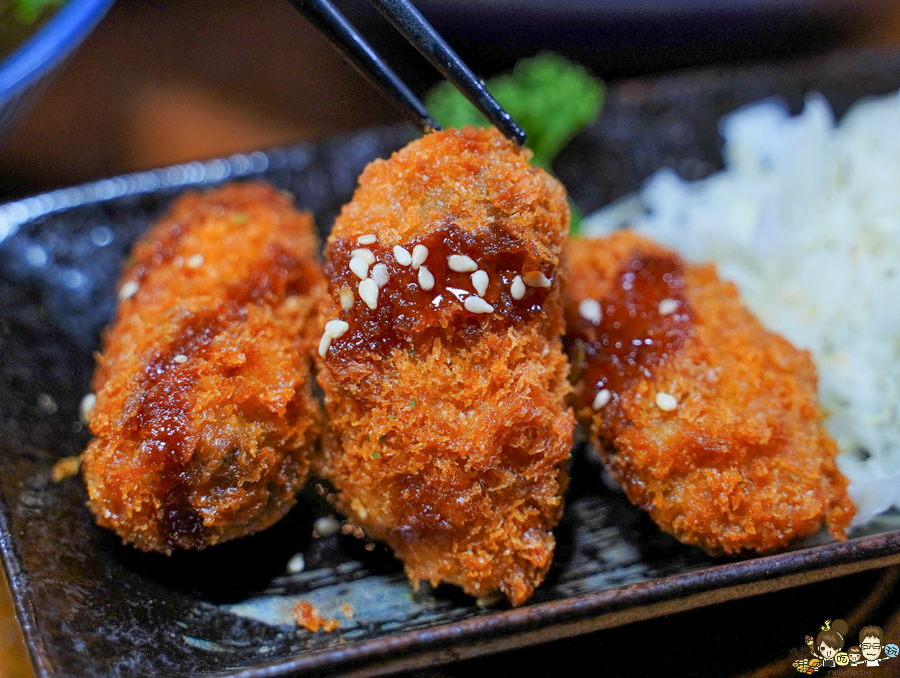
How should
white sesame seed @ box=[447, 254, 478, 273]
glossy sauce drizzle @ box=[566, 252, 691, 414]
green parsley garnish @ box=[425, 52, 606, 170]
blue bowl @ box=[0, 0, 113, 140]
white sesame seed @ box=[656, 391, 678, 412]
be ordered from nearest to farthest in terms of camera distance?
white sesame seed @ box=[447, 254, 478, 273], white sesame seed @ box=[656, 391, 678, 412], glossy sauce drizzle @ box=[566, 252, 691, 414], blue bowl @ box=[0, 0, 113, 140], green parsley garnish @ box=[425, 52, 606, 170]

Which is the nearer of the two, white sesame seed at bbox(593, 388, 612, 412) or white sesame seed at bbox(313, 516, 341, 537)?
white sesame seed at bbox(593, 388, 612, 412)

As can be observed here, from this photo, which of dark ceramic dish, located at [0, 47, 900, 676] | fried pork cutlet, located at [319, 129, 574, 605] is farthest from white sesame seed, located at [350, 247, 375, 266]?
dark ceramic dish, located at [0, 47, 900, 676]

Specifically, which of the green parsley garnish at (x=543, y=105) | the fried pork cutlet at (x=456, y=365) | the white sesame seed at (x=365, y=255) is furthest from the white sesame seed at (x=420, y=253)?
the green parsley garnish at (x=543, y=105)

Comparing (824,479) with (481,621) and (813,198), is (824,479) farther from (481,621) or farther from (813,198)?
(813,198)

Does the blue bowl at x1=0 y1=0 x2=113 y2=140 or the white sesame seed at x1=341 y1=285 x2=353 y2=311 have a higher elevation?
the blue bowl at x1=0 y1=0 x2=113 y2=140

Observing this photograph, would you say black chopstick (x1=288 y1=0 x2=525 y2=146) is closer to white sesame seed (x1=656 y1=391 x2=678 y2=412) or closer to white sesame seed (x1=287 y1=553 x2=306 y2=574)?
white sesame seed (x1=656 y1=391 x2=678 y2=412)

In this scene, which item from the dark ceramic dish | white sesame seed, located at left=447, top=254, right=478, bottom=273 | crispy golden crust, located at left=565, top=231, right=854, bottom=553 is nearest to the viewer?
the dark ceramic dish

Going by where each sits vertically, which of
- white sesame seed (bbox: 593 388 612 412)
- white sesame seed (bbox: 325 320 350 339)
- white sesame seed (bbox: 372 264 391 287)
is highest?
white sesame seed (bbox: 372 264 391 287)
